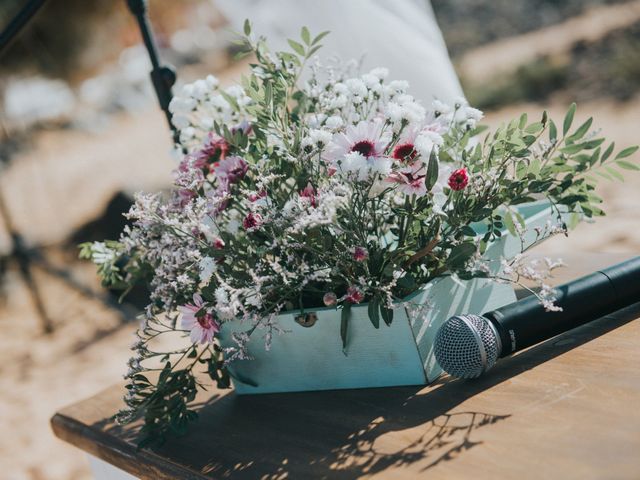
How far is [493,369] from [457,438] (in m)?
0.20

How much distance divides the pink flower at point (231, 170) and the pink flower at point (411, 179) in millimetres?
238

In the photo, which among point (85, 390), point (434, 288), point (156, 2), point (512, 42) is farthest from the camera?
point (512, 42)

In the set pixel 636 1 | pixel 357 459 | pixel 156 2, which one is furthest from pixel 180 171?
pixel 636 1

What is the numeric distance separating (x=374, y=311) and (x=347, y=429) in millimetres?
170

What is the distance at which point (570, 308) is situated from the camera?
1113 millimetres

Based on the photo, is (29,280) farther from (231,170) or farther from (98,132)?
(98,132)

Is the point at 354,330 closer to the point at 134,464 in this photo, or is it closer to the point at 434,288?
the point at 434,288

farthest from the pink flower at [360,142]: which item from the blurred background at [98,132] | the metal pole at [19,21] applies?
the metal pole at [19,21]

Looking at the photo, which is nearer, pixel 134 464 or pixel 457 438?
pixel 457 438

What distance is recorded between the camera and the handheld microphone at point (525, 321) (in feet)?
3.42

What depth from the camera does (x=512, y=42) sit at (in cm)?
1117

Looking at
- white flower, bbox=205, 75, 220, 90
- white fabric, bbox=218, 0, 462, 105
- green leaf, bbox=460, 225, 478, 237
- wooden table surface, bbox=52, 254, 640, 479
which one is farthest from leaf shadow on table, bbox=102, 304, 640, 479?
white fabric, bbox=218, 0, 462, 105

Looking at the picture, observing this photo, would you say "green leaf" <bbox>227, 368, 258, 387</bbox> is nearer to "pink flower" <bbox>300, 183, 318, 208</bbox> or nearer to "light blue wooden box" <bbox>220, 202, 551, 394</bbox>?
"light blue wooden box" <bbox>220, 202, 551, 394</bbox>

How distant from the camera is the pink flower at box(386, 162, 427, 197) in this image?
1.02 metres
